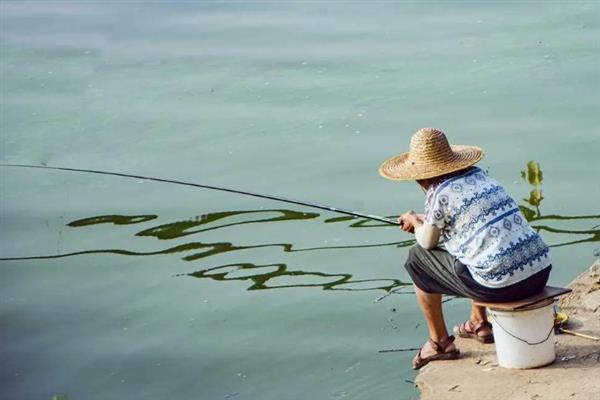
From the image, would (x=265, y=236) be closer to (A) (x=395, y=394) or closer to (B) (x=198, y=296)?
(B) (x=198, y=296)

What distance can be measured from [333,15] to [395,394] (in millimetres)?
5556

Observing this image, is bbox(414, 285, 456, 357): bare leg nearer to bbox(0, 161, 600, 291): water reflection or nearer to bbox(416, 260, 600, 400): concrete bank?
bbox(416, 260, 600, 400): concrete bank

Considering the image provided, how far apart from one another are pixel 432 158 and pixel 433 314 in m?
0.64

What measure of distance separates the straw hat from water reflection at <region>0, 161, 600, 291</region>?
4.89 feet

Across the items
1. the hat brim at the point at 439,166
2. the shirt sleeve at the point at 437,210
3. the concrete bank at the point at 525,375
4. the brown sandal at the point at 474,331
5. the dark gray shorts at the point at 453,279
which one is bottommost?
the concrete bank at the point at 525,375

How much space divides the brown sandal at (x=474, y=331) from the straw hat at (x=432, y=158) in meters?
0.73

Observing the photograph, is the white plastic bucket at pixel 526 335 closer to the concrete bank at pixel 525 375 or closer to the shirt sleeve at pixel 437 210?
the concrete bank at pixel 525 375

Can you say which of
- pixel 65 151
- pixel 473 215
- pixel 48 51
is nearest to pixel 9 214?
pixel 65 151

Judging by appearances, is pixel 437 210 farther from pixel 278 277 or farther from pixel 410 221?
pixel 278 277

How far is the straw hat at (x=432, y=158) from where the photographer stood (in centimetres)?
463

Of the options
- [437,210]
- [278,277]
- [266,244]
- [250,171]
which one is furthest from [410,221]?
[250,171]

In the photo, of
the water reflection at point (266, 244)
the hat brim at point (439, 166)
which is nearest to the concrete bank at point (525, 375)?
the hat brim at point (439, 166)

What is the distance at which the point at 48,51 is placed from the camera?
32.5 ft

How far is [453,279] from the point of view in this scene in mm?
4730
